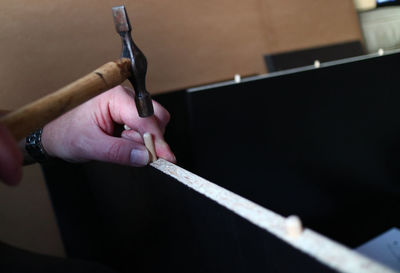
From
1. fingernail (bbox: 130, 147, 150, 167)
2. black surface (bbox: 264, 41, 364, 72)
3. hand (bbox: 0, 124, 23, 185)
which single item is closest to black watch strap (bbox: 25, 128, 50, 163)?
fingernail (bbox: 130, 147, 150, 167)

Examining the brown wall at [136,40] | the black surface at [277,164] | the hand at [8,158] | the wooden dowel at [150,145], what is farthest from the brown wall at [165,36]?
the hand at [8,158]

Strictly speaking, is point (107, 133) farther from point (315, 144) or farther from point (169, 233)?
point (315, 144)

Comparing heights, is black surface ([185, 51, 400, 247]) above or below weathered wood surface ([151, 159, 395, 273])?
below

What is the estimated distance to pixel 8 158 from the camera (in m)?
0.30

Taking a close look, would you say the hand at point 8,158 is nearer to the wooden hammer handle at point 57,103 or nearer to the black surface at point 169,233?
the wooden hammer handle at point 57,103

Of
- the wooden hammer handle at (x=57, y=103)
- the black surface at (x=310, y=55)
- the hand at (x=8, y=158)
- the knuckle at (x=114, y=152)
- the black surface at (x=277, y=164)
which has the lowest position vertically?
the black surface at (x=277, y=164)

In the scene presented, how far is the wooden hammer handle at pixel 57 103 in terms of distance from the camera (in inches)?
14.4

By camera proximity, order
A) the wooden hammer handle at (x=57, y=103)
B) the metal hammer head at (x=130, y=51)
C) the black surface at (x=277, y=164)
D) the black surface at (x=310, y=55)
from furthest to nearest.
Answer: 1. the black surface at (x=310, y=55)
2. the black surface at (x=277, y=164)
3. the metal hammer head at (x=130, y=51)
4. the wooden hammer handle at (x=57, y=103)

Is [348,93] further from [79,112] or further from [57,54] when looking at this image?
[57,54]

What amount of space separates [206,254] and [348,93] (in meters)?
0.72

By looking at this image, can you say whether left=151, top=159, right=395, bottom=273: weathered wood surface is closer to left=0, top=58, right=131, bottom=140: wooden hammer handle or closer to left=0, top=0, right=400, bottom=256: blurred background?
left=0, top=58, right=131, bottom=140: wooden hammer handle

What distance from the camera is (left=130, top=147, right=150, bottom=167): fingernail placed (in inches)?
22.3

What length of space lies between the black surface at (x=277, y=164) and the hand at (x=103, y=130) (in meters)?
0.13

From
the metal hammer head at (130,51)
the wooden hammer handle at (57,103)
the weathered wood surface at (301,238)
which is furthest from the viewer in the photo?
the metal hammer head at (130,51)
